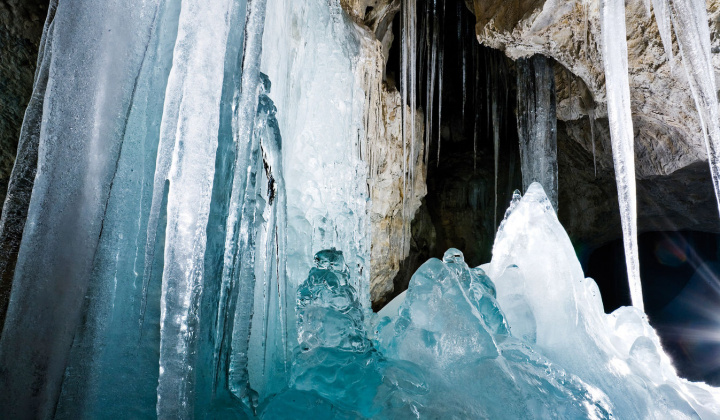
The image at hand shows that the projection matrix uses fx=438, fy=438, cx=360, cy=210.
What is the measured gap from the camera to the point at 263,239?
178cm

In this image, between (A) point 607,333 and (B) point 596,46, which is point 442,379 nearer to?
(A) point 607,333

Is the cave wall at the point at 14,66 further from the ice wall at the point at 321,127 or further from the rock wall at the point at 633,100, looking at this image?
the rock wall at the point at 633,100

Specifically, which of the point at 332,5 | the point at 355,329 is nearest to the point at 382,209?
the point at 332,5

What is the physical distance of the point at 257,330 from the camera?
173 cm

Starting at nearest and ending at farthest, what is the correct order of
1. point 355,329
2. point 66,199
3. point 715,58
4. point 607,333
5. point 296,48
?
point 66,199 → point 355,329 → point 607,333 → point 296,48 → point 715,58

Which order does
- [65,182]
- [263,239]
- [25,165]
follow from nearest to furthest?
[65,182]
[25,165]
[263,239]

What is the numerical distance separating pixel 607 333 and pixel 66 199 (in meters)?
2.19

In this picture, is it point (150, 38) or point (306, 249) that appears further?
point (306, 249)

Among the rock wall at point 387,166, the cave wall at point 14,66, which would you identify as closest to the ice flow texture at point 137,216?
the cave wall at point 14,66

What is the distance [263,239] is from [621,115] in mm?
2280

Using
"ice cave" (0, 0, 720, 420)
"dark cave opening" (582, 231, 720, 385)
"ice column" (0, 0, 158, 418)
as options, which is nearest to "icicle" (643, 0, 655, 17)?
"ice cave" (0, 0, 720, 420)

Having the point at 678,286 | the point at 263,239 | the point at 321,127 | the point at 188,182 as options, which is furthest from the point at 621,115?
the point at 678,286

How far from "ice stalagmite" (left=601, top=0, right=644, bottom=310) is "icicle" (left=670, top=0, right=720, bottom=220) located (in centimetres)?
29

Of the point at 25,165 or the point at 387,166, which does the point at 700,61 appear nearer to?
the point at 387,166
